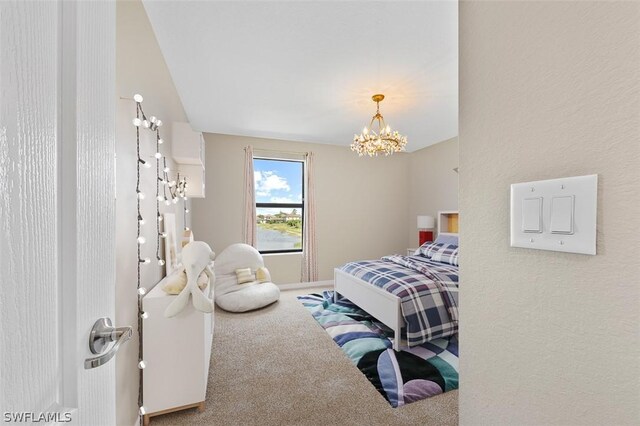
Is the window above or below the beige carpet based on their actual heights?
above

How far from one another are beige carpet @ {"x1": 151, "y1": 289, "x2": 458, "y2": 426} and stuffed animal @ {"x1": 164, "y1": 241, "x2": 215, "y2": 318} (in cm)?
67

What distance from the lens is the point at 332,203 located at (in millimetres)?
4605

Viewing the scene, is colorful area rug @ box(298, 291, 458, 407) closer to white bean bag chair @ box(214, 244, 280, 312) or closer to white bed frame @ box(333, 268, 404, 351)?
white bed frame @ box(333, 268, 404, 351)

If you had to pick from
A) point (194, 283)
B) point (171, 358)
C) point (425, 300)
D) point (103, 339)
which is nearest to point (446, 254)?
point (425, 300)

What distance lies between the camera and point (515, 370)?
515 millimetres

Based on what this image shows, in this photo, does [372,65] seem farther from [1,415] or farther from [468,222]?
[1,415]

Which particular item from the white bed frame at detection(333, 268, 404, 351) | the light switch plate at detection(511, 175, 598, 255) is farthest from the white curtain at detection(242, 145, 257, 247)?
the light switch plate at detection(511, 175, 598, 255)

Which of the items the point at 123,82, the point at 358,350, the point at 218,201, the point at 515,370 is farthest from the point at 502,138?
the point at 218,201

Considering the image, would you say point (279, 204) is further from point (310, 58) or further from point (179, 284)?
point (179, 284)

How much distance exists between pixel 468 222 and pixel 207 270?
168 cm

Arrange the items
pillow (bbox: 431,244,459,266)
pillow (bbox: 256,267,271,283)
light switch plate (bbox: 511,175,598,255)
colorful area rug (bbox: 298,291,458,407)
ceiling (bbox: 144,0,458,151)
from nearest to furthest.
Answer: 1. light switch plate (bbox: 511,175,598,255)
2. ceiling (bbox: 144,0,458,151)
3. colorful area rug (bbox: 298,291,458,407)
4. pillow (bbox: 431,244,459,266)
5. pillow (bbox: 256,267,271,283)

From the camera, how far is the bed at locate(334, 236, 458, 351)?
2.22 m

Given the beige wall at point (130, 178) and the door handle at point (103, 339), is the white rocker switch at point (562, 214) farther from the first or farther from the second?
the beige wall at point (130, 178)

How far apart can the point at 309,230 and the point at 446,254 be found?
211 centimetres
